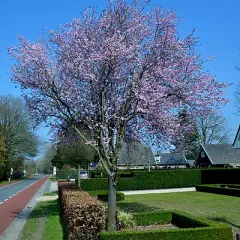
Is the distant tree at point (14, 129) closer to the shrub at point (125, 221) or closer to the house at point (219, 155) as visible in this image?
the house at point (219, 155)

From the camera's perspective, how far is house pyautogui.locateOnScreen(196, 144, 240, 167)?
202 feet

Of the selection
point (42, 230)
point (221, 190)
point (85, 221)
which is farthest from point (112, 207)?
point (221, 190)

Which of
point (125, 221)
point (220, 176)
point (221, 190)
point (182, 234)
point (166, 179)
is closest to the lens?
point (182, 234)

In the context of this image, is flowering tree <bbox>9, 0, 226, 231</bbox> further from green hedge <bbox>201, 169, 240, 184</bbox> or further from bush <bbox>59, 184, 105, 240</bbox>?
green hedge <bbox>201, 169, 240, 184</bbox>

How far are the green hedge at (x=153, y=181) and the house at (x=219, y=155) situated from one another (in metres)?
22.9

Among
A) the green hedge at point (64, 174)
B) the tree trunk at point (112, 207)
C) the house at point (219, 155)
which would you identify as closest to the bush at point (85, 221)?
the tree trunk at point (112, 207)

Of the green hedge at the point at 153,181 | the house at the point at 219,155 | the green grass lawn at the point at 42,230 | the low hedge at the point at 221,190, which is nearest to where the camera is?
the green grass lawn at the point at 42,230

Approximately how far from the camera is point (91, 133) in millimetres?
12875

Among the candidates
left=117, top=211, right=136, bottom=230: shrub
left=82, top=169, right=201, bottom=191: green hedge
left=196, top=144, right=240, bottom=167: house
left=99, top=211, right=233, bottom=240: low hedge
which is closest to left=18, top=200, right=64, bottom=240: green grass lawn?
left=117, top=211, right=136, bottom=230: shrub

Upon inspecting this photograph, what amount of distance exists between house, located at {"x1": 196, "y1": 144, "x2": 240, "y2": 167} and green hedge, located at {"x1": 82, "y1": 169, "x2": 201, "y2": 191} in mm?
22889

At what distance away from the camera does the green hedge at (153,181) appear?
35.8 metres

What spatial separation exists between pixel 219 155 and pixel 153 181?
28.1 m

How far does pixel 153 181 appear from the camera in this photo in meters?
37.5

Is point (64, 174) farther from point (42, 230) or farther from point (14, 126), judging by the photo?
point (42, 230)
